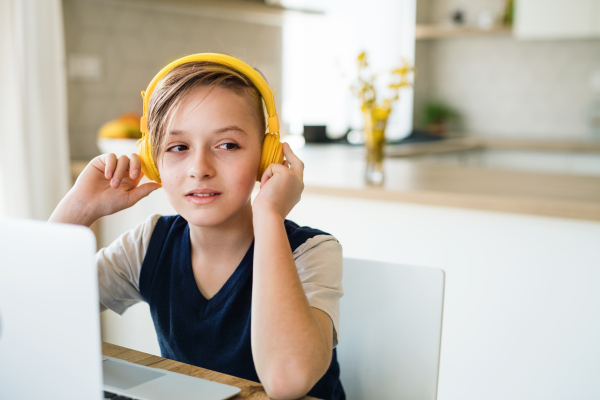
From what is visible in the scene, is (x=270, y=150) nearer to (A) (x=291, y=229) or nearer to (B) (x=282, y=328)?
(A) (x=291, y=229)

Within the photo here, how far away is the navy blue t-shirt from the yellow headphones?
13cm

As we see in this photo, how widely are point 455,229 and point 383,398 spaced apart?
3.02 feet

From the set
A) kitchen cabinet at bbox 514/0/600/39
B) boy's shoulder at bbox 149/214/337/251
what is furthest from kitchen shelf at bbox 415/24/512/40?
boy's shoulder at bbox 149/214/337/251

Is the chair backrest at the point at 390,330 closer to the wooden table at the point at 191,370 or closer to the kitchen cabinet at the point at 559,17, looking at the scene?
the wooden table at the point at 191,370

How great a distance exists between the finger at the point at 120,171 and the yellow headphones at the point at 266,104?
0.05m

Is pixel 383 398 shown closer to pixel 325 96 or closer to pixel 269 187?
pixel 269 187

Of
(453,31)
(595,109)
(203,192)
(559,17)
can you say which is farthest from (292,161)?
(595,109)

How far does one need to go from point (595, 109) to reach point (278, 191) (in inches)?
162

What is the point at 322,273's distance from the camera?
856mm

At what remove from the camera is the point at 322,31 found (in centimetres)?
426

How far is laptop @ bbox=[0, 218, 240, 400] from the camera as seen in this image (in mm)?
449

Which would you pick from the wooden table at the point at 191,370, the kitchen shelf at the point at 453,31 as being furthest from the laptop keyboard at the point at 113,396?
the kitchen shelf at the point at 453,31

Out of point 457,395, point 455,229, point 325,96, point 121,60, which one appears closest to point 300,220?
point 455,229

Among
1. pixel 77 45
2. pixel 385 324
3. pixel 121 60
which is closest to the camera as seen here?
pixel 385 324
